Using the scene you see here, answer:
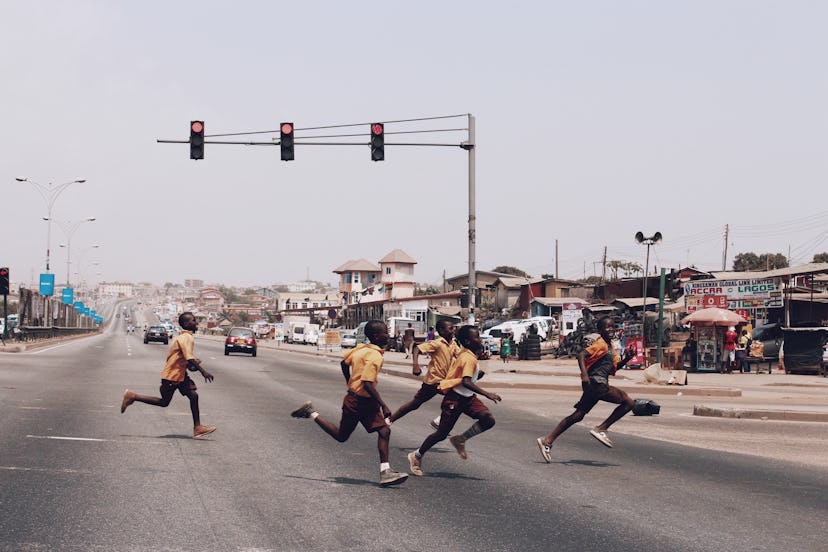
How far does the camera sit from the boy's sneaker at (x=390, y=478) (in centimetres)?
851

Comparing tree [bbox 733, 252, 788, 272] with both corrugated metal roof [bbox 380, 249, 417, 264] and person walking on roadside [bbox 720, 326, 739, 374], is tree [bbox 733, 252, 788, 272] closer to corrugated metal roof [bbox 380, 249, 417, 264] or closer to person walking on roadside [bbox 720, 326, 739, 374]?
corrugated metal roof [bbox 380, 249, 417, 264]

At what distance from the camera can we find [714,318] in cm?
3064

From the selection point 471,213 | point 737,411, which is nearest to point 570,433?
point 737,411

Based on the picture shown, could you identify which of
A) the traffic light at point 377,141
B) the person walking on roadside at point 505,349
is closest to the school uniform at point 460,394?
the traffic light at point 377,141

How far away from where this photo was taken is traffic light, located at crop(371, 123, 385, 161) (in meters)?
23.0

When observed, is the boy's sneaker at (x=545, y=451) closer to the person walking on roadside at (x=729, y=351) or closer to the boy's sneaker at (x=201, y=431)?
the boy's sneaker at (x=201, y=431)

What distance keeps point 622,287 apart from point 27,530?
62.3 m

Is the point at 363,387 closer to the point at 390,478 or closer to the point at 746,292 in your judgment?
the point at 390,478

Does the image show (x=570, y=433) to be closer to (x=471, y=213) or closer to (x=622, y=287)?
(x=471, y=213)

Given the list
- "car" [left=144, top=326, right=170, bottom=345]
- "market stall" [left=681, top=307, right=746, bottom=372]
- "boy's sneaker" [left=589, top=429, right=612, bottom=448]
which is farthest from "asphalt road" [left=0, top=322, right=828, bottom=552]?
"car" [left=144, top=326, right=170, bottom=345]

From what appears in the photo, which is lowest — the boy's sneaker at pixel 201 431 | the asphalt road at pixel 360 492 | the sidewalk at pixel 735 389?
the sidewalk at pixel 735 389

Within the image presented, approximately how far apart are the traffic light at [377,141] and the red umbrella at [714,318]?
14.0 meters

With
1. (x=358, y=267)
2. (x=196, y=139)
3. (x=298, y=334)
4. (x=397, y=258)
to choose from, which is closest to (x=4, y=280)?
(x=196, y=139)

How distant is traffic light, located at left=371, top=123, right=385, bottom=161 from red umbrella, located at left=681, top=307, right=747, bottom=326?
1400 cm
